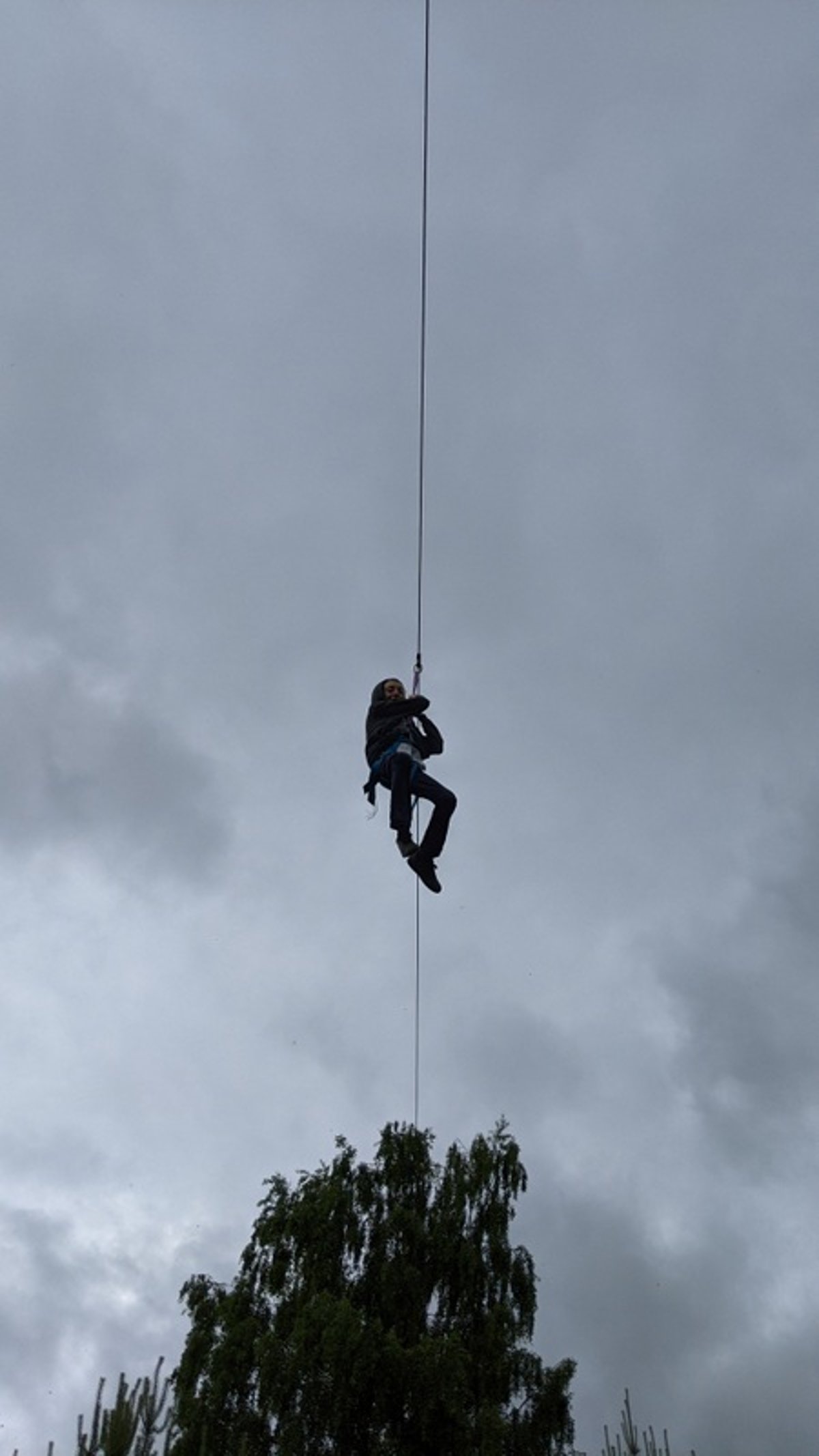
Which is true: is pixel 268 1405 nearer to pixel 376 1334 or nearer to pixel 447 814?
pixel 376 1334

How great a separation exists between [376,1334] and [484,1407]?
6.31 feet

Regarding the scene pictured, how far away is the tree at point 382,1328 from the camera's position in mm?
19984

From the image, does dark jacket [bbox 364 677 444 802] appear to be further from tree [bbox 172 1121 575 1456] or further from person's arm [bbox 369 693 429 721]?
tree [bbox 172 1121 575 1456]

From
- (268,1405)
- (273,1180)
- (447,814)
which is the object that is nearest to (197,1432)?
(268,1405)

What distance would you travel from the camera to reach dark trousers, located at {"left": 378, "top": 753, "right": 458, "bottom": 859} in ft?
41.2

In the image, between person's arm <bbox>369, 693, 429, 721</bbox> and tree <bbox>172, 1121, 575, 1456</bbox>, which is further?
tree <bbox>172, 1121, 575, 1456</bbox>

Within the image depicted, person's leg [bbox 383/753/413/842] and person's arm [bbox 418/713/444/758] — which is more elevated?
person's arm [bbox 418/713/444/758]

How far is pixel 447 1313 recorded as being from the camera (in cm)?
2264

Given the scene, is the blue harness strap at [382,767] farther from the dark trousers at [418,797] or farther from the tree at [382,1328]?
the tree at [382,1328]

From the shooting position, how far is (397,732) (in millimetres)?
12727

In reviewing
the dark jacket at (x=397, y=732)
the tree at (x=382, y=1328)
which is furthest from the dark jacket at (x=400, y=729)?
the tree at (x=382, y=1328)

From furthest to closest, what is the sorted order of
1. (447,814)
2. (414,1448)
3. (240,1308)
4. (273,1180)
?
(273,1180), (240,1308), (414,1448), (447,814)

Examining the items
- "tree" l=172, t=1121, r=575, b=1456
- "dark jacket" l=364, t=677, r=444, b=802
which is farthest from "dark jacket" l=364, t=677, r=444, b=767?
"tree" l=172, t=1121, r=575, b=1456

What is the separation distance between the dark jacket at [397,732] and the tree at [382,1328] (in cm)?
1081
